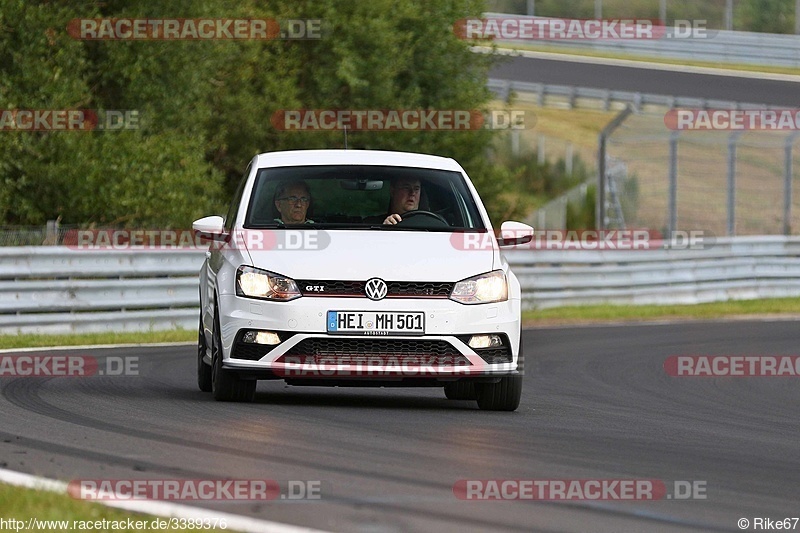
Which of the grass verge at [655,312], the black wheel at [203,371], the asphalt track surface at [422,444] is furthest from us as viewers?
the grass verge at [655,312]

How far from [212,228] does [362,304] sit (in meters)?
1.39

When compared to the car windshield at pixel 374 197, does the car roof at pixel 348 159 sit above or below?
above

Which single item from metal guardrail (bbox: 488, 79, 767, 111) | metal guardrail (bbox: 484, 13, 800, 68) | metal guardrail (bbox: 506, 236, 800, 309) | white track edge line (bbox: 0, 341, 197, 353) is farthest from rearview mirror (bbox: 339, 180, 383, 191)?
metal guardrail (bbox: 484, 13, 800, 68)

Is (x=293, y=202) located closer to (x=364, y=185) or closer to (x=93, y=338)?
(x=364, y=185)

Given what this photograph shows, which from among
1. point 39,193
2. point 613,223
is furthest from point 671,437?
point 613,223

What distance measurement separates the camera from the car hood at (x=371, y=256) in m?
9.61

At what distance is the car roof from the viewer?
35.7 feet

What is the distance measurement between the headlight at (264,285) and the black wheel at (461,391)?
1595mm

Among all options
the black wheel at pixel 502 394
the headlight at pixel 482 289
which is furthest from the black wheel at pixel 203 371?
the headlight at pixel 482 289

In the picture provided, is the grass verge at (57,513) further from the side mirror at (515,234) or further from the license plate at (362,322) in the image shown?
the side mirror at (515,234)

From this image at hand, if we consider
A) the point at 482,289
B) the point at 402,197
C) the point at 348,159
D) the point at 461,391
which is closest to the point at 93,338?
the point at 348,159

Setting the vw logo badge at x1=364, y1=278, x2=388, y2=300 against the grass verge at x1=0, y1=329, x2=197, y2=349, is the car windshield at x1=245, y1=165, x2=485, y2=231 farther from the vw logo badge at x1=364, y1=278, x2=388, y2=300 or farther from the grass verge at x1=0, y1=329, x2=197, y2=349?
the grass verge at x1=0, y1=329, x2=197, y2=349

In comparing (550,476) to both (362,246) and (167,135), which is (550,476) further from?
(167,135)

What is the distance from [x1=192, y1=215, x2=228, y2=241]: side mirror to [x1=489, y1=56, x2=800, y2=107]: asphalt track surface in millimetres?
29493
